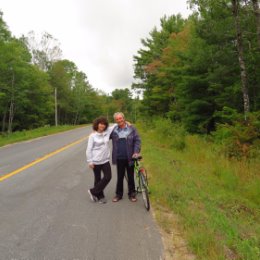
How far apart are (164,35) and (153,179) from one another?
97.0 ft

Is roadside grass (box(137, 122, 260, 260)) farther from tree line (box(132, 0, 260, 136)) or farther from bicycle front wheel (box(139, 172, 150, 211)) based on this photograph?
tree line (box(132, 0, 260, 136))

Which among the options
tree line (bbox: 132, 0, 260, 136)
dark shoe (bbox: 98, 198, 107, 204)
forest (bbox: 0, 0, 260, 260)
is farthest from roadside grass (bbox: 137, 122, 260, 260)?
tree line (bbox: 132, 0, 260, 136)

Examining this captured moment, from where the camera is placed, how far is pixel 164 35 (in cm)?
3362

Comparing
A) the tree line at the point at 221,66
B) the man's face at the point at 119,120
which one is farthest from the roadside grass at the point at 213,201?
the tree line at the point at 221,66

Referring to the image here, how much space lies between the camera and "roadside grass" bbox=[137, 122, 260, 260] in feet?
12.0

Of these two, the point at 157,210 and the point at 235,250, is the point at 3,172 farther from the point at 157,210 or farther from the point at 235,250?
the point at 235,250

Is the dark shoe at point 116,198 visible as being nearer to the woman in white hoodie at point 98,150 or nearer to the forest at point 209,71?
the woman in white hoodie at point 98,150

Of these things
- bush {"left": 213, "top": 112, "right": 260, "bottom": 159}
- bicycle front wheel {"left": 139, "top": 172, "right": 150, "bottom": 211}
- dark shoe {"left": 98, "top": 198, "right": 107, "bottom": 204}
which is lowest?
dark shoe {"left": 98, "top": 198, "right": 107, "bottom": 204}

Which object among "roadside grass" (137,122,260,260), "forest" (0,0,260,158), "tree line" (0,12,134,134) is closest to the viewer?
"roadside grass" (137,122,260,260)

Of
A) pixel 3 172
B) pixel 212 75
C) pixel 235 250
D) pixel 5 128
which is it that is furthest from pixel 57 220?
pixel 5 128

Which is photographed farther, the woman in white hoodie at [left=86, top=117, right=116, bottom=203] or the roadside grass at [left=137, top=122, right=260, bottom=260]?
the woman in white hoodie at [left=86, top=117, right=116, bottom=203]

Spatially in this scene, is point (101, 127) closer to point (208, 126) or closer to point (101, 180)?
point (101, 180)

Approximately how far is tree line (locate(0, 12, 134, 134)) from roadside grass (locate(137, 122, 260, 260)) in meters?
22.6

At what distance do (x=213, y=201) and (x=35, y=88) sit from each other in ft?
Answer: 128
